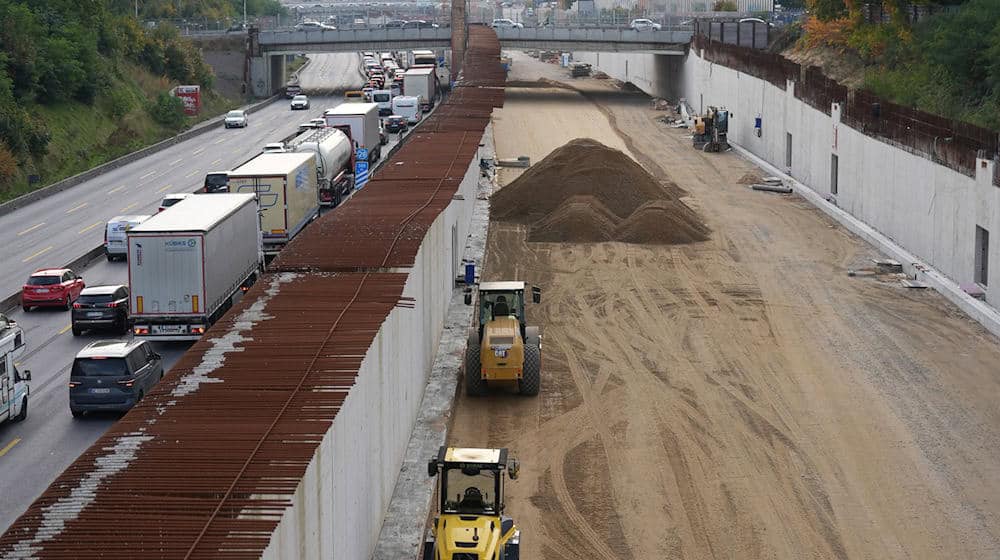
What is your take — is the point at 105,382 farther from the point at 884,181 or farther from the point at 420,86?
the point at 420,86

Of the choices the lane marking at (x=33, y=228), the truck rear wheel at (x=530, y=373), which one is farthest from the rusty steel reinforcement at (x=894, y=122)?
the lane marking at (x=33, y=228)

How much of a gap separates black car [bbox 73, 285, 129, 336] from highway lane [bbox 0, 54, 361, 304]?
690cm

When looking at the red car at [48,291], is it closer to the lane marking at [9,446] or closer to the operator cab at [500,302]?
the lane marking at [9,446]

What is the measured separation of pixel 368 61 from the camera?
150m

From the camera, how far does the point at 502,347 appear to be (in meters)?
27.5

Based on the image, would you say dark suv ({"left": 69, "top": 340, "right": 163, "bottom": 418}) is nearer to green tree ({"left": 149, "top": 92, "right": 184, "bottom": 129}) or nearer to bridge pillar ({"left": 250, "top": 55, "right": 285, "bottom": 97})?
green tree ({"left": 149, "top": 92, "right": 184, "bottom": 129})

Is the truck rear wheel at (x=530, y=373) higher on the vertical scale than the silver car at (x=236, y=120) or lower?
lower

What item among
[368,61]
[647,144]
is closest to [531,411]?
[647,144]

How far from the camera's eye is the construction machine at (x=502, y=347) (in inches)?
1087

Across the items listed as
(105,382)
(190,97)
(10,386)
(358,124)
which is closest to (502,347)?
(105,382)

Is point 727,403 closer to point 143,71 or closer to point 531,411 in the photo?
point 531,411

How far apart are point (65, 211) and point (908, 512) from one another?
4371 centimetres

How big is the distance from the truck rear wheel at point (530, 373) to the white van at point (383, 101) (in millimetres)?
68687

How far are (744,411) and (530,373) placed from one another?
430 centimetres
